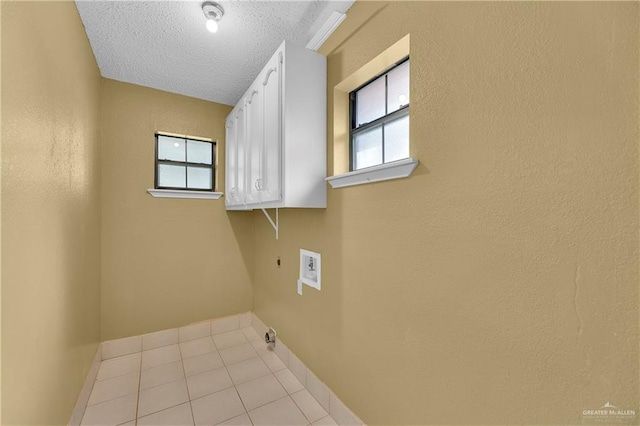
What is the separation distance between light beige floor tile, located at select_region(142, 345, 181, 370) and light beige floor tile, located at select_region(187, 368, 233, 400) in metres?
0.39

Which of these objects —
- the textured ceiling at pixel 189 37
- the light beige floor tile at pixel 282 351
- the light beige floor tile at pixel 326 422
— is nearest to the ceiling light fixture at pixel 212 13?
the textured ceiling at pixel 189 37

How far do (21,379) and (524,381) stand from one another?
1618mm

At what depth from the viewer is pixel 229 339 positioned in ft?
8.54

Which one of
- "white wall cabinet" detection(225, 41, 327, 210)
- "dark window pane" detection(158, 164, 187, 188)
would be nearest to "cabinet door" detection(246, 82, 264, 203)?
"white wall cabinet" detection(225, 41, 327, 210)

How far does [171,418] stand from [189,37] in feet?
8.01

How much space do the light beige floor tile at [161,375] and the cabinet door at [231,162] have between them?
1427mm

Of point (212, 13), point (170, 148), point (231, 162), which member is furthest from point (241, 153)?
point (212, 13)

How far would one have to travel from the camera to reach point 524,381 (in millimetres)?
799

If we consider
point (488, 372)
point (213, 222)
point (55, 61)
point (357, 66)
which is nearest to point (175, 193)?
point (213, 222)

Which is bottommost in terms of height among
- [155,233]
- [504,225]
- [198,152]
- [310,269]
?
[310,269]

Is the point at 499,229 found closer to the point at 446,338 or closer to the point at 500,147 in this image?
the point at 500,147

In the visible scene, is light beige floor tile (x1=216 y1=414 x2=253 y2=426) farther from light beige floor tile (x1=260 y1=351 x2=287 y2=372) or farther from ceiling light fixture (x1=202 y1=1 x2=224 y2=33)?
ceiling light fixture (x1=202 y1=1 x2=224 y2=33)

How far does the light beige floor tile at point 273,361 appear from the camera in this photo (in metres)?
2.13

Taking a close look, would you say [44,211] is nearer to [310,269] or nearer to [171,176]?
[310,269]
